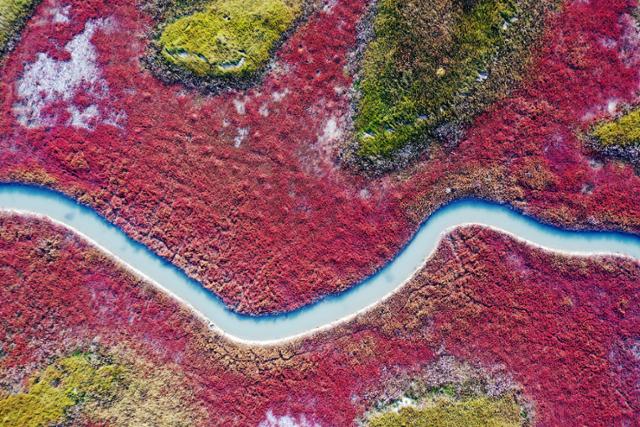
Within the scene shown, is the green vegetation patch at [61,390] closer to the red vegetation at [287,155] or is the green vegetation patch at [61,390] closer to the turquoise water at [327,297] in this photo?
the turquoise water at [327,297]

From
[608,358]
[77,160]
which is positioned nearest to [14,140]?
[77,160]

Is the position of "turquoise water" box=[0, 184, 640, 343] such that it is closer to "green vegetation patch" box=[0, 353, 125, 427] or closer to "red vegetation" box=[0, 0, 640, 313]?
"red vegetation" box=[0, 0, 640, 313]

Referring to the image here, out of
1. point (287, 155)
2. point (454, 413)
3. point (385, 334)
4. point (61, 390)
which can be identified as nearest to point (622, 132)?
point (385, 334)

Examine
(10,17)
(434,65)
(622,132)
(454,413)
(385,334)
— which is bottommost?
(454,413)

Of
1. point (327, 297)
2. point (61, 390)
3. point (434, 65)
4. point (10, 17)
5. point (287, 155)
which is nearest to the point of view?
point (61, 390)

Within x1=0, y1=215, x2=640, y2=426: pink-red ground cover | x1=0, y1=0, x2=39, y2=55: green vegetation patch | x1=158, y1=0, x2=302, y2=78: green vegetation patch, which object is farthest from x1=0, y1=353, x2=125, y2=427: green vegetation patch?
x1=0, y1=0, x2=39, y2=55: green vegetation patch

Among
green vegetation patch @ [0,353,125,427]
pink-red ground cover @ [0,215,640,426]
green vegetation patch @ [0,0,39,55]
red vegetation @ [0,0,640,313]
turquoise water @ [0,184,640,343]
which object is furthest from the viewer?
turquoise water @ [0,184,640,343]

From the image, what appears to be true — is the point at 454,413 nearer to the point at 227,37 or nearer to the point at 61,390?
the point at 61,390
